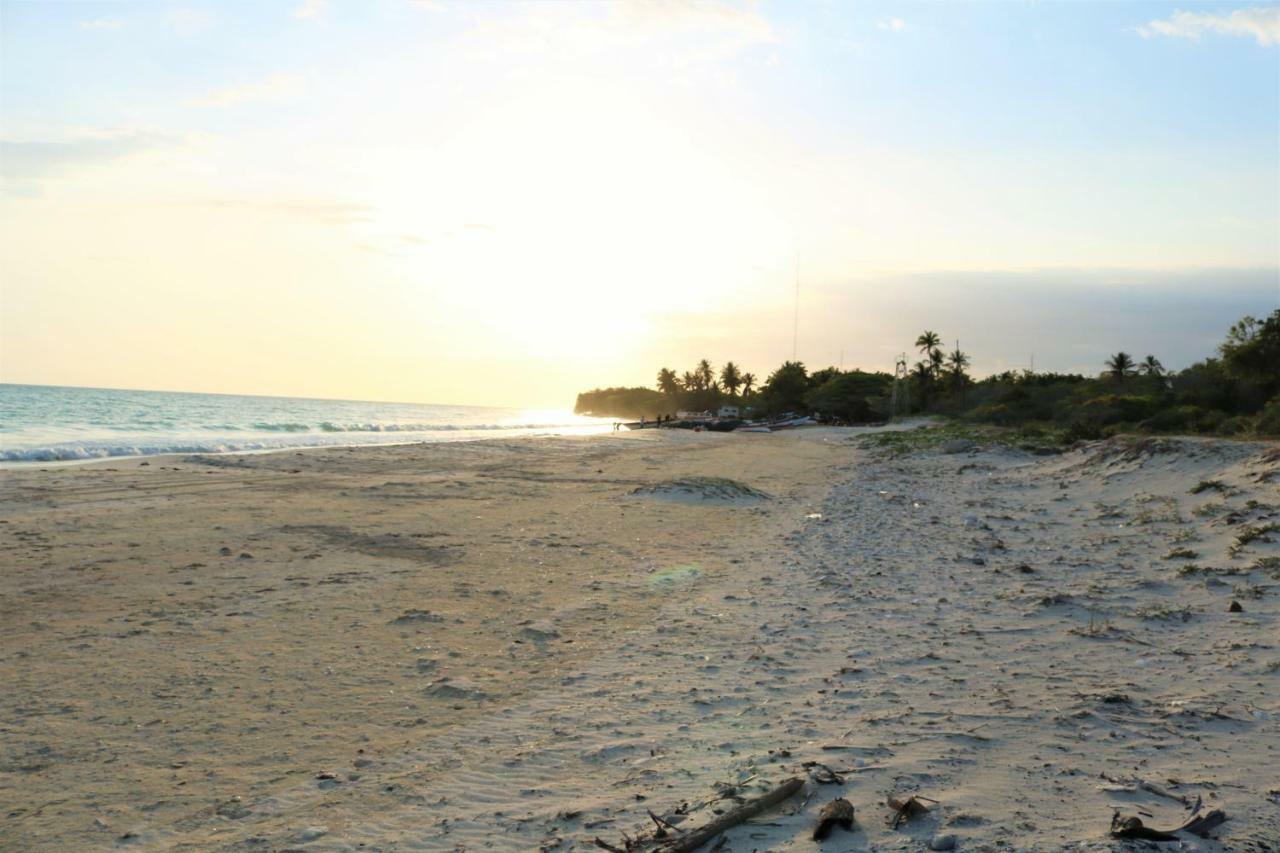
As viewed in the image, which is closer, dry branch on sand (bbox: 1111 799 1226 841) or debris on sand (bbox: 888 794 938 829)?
dry branch on sand (bbox: 1111 799 1226 841)

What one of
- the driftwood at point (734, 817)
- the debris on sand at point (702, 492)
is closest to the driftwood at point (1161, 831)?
the driftwood at point (734, 817)

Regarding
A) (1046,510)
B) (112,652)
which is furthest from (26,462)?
(1046,510)

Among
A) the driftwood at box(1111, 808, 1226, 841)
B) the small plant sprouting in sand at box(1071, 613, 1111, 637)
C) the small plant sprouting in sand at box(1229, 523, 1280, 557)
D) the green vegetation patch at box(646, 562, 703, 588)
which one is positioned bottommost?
the green vegetation patch at box(646, 562, 703, 588)

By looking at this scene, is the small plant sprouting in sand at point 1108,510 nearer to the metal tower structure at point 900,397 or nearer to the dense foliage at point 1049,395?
the dense foliage at point 1049,395

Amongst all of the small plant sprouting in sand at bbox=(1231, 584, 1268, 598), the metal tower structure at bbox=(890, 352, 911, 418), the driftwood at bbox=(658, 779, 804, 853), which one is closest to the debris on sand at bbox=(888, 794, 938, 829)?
the driftwood at bbox=(658, 779, 804, 853)

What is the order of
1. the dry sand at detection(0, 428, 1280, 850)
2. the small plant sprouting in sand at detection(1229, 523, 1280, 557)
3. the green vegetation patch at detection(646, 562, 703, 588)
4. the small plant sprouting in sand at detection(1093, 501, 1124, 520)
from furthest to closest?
the small plant sprouting in sand at detection(1093, 501, 1124, 520), the green vegetation patch at detection(646, 562, 703, 588), the small plant sprouting in sand at detection(1229, 523, 1280, 557), the dry sand at detection(0, 428, 1280, 850)

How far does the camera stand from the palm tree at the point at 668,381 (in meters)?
160

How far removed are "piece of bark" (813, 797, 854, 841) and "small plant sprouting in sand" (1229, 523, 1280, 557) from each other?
8103 mm

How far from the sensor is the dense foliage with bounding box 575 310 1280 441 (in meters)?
34.6

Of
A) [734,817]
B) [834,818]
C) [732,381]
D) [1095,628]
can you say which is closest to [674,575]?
[1095,628]

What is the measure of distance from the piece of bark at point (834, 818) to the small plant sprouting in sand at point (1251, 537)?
8103mm

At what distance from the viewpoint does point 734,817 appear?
3.82 m

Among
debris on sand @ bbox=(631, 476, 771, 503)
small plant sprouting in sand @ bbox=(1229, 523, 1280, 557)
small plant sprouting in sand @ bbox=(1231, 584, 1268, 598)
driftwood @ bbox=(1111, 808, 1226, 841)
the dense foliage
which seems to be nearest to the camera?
driftwood @ bbox=(1111, 808, 1226, 841)

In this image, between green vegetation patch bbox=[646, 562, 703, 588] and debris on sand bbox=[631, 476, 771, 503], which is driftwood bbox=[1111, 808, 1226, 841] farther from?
debris on sand bbox=[631, 476, 771, 503]
